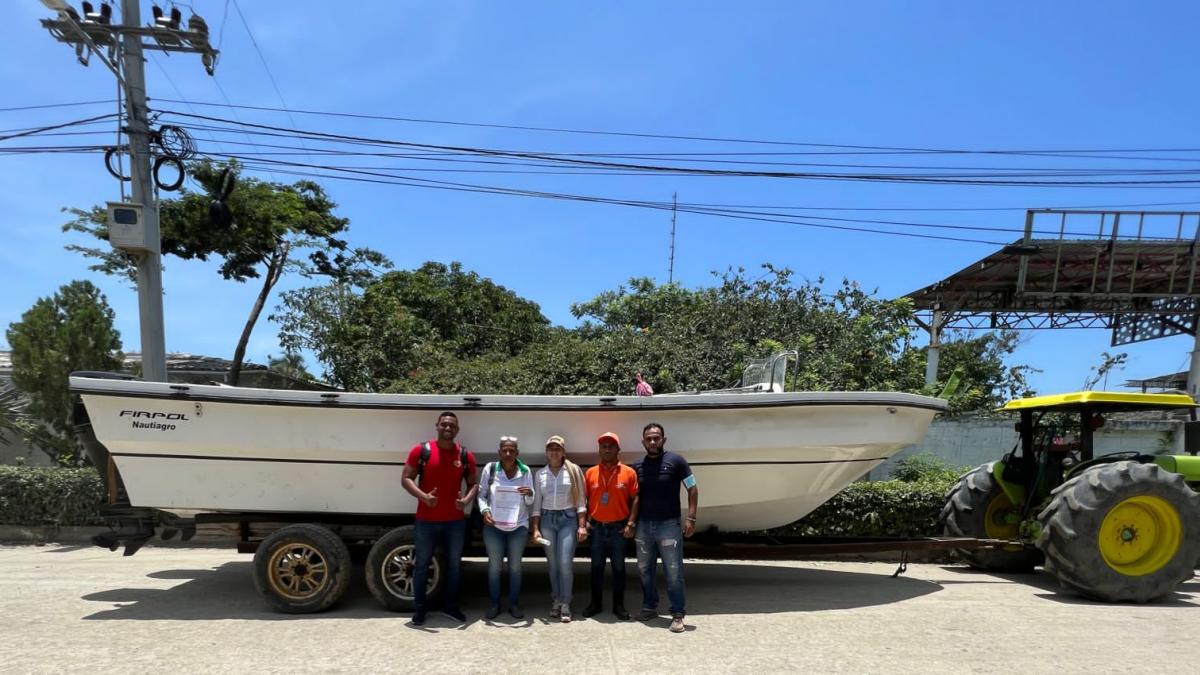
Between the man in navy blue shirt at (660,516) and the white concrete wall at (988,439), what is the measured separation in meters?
6.30

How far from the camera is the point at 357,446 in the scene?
17.2 feet

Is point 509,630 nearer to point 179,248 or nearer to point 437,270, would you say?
point 179,248

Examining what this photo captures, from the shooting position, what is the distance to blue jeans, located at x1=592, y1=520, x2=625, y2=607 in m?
5.11

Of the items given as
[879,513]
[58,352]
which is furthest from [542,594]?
[58,352]

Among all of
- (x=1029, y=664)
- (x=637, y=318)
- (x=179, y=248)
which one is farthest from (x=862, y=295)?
(x=179, y=248)

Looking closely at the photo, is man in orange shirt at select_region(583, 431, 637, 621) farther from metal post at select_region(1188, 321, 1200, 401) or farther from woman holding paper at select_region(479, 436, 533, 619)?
metal post at select_region(1188, 321, 1200, 401)

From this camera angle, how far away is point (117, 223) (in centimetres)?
804

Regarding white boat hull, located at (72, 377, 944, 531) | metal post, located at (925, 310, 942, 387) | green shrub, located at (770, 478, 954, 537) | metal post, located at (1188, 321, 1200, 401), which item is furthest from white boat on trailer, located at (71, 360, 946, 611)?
metal post, located at (1188, 321, 1200, 401)

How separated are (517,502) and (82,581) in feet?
14.0

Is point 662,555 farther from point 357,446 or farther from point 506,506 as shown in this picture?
point 357,446

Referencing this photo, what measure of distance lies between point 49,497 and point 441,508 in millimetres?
6401

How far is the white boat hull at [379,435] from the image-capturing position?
5191mm

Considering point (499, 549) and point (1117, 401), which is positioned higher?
point (1117, 401)

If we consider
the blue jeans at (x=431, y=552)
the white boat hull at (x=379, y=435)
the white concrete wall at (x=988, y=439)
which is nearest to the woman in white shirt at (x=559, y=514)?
the white boat hull at (x=379, y=435)
